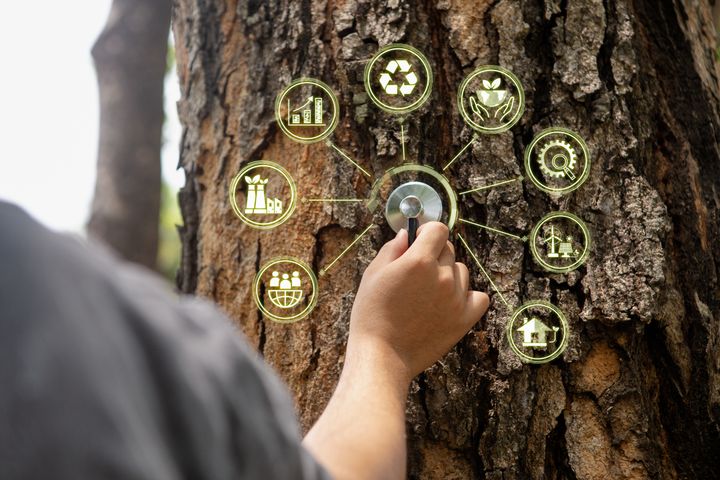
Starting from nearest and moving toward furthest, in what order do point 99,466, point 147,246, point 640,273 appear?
point 99,466, point 640,273, point 147,246

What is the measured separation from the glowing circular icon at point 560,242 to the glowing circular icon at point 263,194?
1.35 ft

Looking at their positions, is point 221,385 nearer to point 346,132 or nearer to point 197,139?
point 346,132

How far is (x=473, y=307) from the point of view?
112cm

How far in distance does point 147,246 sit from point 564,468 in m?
2.44

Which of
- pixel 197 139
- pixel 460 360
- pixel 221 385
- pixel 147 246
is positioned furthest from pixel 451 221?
pixel 147 246

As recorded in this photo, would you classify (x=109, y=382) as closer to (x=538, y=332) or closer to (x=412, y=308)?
(x=412, y=308)

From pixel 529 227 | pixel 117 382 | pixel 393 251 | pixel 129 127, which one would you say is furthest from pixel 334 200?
pixel 129 127

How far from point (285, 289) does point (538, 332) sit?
16.7 inches

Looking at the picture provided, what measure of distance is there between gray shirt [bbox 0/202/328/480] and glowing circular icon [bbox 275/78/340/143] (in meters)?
0.82

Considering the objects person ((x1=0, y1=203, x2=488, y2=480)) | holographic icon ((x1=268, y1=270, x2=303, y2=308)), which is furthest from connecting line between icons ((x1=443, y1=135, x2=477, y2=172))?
person ((x1=0, y1=203, x2=488, y2=480))

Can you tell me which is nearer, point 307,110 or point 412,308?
point 412,308

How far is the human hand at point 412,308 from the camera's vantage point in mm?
1019

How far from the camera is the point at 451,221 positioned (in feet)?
4.11

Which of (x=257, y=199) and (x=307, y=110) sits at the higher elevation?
(x=307, y=110)
